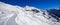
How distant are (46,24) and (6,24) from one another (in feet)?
29.7

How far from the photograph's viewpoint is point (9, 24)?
15383 mm

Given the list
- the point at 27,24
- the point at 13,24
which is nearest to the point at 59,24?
the point at 27,24

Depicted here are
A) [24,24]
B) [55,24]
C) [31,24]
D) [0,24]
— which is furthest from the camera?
[55,24]

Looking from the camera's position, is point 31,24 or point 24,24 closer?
point 24,24

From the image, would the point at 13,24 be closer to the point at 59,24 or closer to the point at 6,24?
the point at 6,24

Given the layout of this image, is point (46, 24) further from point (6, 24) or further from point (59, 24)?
point (6, 24)

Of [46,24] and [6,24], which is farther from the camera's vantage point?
[46,24]

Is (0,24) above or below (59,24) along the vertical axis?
above

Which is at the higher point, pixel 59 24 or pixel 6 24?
pixel 6 24

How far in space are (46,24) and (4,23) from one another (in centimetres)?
907

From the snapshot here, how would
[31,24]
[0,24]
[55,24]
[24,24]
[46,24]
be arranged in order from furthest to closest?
[55,24] → [46,24] → [31,24] → [24,24] → [0,24]

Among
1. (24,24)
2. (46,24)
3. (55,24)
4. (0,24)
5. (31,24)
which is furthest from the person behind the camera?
(55,24)

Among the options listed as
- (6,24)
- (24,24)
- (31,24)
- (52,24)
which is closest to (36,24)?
(31,24)

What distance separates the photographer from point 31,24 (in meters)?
18.8
